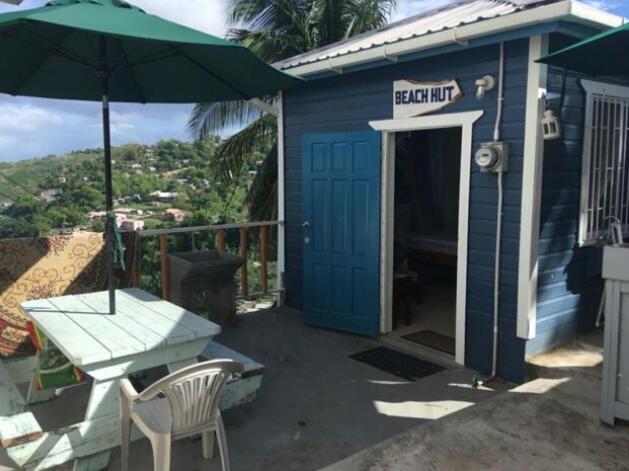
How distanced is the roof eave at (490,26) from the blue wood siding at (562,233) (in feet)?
0.77

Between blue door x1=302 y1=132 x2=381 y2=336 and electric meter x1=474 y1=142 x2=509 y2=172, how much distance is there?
40.6 inches

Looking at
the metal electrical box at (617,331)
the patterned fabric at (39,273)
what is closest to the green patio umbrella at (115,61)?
the patterned fabric at (39,273)

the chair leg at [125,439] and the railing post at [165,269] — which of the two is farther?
the railing post at [165,269]

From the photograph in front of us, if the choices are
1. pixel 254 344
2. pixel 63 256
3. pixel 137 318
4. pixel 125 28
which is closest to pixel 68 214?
pixel 63 256

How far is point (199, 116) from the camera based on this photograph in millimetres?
11102

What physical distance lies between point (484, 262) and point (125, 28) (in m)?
→ 2.70

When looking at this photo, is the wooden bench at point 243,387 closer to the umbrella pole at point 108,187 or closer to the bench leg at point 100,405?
the bench leg at point 100,405

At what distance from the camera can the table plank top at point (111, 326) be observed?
2338 mm

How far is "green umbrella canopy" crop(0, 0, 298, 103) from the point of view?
2.22 meters

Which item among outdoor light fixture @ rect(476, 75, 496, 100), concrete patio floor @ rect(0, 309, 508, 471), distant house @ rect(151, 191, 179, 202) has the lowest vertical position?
concrete patio floor @ rect(0, 309, 508, 471)

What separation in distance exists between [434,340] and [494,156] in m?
1.71

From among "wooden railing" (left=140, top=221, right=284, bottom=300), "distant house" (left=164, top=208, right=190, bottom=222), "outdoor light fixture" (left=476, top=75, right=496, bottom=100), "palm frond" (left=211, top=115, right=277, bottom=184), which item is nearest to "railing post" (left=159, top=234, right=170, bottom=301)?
"wooden railing" (left=140, top=221, right=284, bottom=300)

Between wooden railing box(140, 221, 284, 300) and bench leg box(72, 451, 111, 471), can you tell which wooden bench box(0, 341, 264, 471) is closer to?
bench leg box(72, 451, 111, 471)

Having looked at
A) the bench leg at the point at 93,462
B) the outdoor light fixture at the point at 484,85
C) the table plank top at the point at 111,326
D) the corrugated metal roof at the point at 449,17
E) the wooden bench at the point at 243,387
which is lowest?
the bench leg at the point at 93,462
